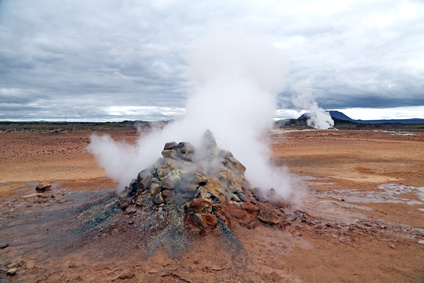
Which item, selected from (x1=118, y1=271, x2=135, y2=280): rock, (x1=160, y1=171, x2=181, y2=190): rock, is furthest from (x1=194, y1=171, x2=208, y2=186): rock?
(x1=118, y1=271, x2=135, y2=280): rock

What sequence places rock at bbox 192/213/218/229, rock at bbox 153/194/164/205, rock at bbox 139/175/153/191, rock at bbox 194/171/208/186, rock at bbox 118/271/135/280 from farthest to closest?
rock at bbox 139/175/153/191
rock at bbox 194/171/208/186
rock at bbox 153/194/164/205
rock at bbox 192/213/218/229
rock at bbox 118/271/135/280

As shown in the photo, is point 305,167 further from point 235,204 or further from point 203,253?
point 203,253

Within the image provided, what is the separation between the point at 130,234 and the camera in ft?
21.5

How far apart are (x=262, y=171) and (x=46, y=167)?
1548cm

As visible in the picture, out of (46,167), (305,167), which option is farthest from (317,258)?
(46,167)

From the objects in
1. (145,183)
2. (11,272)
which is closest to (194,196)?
(145,183)

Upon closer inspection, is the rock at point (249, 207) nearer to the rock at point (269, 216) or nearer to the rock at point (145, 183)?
the rock at point (269, 216)

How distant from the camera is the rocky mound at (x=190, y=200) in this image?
255 inches

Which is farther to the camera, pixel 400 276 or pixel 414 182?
pixel 414 182

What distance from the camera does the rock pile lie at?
6688mm

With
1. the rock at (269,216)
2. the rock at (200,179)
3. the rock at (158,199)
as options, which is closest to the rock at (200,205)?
the rock at (200,179)

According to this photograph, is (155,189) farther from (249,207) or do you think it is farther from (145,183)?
(249,207)

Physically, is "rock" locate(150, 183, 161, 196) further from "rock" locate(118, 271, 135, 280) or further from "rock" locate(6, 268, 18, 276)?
"rock" locate(6, 268, 18, 276)

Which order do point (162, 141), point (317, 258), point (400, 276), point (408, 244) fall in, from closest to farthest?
point (400, 276), point (317, 258), point (408, 244), point (162, 141)
